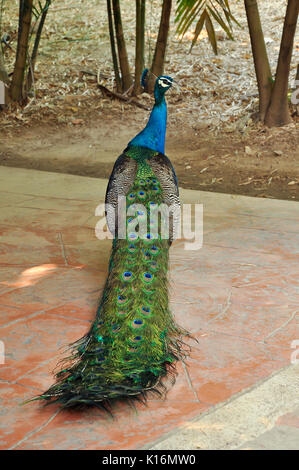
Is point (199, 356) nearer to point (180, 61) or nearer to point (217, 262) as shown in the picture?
point (217, 262)

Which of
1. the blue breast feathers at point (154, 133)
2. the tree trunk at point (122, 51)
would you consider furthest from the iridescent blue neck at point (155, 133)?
the tree trunk at point (122, 51)

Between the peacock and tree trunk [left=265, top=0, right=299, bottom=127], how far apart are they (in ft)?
13.7

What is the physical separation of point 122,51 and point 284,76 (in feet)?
10.6

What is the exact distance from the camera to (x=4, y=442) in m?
2.36

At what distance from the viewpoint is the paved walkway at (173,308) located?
8.13 feet

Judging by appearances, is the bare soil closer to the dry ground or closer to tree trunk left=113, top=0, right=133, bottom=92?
the dry ground

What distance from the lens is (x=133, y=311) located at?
2.96 metres

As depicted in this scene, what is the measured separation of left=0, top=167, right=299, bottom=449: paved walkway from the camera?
248 centimetres

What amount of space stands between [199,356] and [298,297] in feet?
3.40

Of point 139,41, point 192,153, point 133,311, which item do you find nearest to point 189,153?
point 192,153

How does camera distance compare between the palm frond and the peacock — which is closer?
the peacock

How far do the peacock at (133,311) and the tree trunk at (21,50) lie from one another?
20.5ft

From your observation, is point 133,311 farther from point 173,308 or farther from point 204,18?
point 204,18

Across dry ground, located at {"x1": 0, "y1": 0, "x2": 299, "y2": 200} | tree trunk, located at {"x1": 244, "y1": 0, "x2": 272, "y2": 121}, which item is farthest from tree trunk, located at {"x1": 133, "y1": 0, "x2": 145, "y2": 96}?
tree trunk, located at {"x1": 244, "y1": 0, "x2": 272, "y2": 121}
